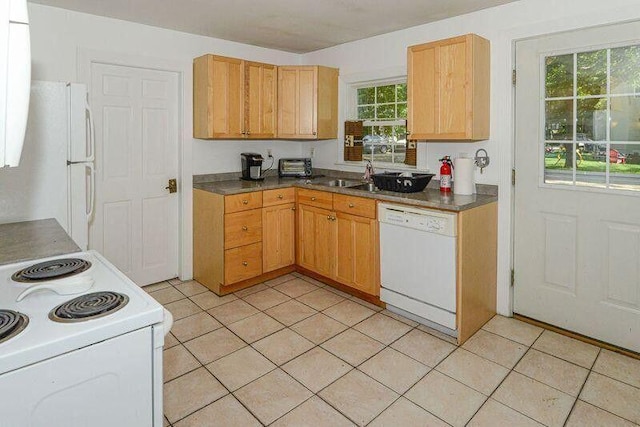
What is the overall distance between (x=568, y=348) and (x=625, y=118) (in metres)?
1.51

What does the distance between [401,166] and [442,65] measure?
107 centimetres

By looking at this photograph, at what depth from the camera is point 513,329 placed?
2947 mm

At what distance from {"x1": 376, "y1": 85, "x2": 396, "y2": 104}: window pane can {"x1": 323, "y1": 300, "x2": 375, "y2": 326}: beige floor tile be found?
6.51ft

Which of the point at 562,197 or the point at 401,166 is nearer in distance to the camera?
the point at 562,197

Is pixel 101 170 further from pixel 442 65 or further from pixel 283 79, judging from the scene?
pixel 442 65

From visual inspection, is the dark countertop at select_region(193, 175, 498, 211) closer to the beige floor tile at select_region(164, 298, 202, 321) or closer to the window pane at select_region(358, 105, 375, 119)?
the window pane at select_region(358, 105, 375, 119)

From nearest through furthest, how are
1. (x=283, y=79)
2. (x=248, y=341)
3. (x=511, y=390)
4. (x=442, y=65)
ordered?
(x=511, y=390)
(x=248, y=341)
(x=442, y=65)
(x=283, y=79)

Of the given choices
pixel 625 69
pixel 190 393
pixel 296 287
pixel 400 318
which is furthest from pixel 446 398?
pixel 625 69

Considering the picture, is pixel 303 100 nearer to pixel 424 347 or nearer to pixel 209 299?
pixel 209 299

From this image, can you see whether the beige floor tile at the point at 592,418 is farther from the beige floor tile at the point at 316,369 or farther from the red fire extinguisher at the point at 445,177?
the red fire extinguisher at the point at 445,177

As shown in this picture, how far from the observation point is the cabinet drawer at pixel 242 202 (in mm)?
3505

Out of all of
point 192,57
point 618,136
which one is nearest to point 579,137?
point 618,136

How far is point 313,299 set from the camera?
3.51 metres

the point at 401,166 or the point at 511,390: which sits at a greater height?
the point at 401,166
